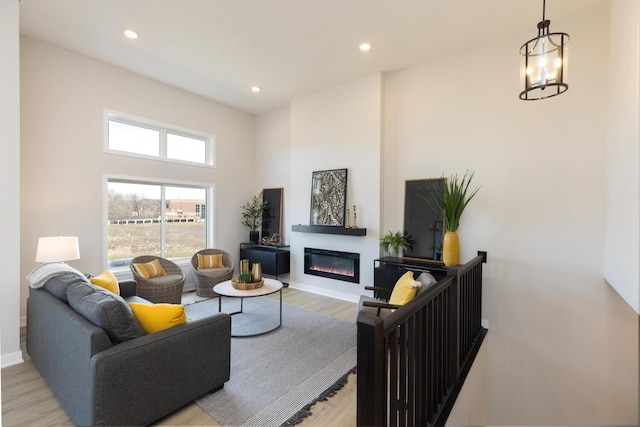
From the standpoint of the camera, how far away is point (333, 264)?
→ 16.4 feet

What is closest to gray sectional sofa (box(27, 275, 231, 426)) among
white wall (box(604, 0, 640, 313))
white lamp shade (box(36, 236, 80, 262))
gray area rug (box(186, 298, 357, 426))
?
gray area rug (box(186, 298, 357, 426))

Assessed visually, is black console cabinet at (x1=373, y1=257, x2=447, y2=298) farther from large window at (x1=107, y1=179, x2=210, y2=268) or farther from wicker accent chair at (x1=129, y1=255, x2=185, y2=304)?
large window at (x1=107, y1=179, x2=210, y2=268)

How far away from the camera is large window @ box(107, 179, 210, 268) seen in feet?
14.8

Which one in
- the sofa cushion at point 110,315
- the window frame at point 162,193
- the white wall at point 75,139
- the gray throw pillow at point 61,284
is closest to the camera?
the sofa cushion at point 110,315

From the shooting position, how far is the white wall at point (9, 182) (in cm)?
266

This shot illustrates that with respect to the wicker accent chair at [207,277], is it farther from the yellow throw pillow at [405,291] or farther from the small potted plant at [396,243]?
the yellow throw pillow at [405,291]

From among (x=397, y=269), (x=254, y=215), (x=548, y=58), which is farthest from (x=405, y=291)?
(x=254, y=215)

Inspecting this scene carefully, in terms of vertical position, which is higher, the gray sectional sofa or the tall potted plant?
the tall potted plant

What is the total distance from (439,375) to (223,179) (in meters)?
5.14

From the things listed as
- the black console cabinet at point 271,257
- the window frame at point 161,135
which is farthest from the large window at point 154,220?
the black console cabinet at point 271,257

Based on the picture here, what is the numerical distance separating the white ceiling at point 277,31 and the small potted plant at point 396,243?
2534 millimetres

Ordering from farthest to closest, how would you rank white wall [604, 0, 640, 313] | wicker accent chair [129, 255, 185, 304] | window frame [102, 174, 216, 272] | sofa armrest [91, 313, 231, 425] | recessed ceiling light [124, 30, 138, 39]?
window frame [102, 174, 216, 272] < wicker accent chair [129, 255, 185, 304] < recessed ceiling light [124, 30, 138, 39] < white wall [604, 0, 640, 313] < sofa armrest [91, 313, 231, 425]

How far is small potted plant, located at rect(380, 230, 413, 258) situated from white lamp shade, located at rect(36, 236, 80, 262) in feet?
12.7

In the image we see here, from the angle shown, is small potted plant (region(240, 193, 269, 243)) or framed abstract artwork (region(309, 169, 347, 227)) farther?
small potted plant (region(240, 193, 269, 243))
